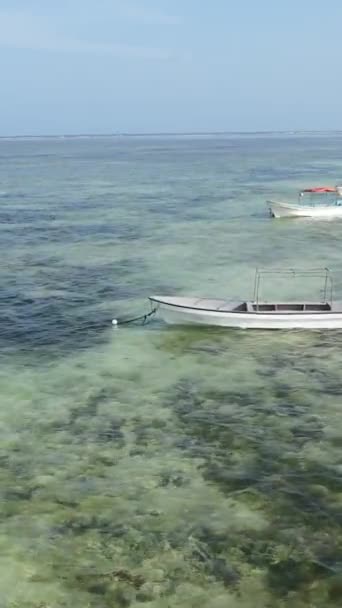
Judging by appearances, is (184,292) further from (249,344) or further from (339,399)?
(339,399)

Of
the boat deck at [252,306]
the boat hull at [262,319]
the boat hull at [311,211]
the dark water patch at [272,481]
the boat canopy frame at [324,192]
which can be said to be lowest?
the dark water patch at [272,481]

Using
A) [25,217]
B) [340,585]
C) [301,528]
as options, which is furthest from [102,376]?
[25,217]

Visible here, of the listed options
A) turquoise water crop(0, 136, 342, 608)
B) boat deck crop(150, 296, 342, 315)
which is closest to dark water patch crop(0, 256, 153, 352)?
turquoise water crop(0, 136, 342, 608)

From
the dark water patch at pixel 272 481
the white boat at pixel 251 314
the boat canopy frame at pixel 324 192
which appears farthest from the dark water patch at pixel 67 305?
the boat canopy frame at pixel 324 192

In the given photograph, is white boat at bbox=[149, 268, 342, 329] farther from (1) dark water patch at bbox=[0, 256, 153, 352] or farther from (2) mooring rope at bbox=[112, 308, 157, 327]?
(1) dark water patch at bbox=[0, 256, 153, 352]

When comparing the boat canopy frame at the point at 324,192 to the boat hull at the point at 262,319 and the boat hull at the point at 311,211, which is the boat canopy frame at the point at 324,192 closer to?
the boat hull at the point at 311,211

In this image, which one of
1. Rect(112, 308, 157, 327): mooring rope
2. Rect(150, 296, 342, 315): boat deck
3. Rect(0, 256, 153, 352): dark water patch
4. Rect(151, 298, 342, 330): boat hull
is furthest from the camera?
Rect(112, 308, 157, 327): mooring rope

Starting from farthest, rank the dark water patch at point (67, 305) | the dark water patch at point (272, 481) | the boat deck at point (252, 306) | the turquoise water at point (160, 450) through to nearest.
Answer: the dark water patch at point (67, 305) → the boat deck at point (252, 306) → the dark water patch at point (272, 481) → the turquoise water at point (160, 450)
